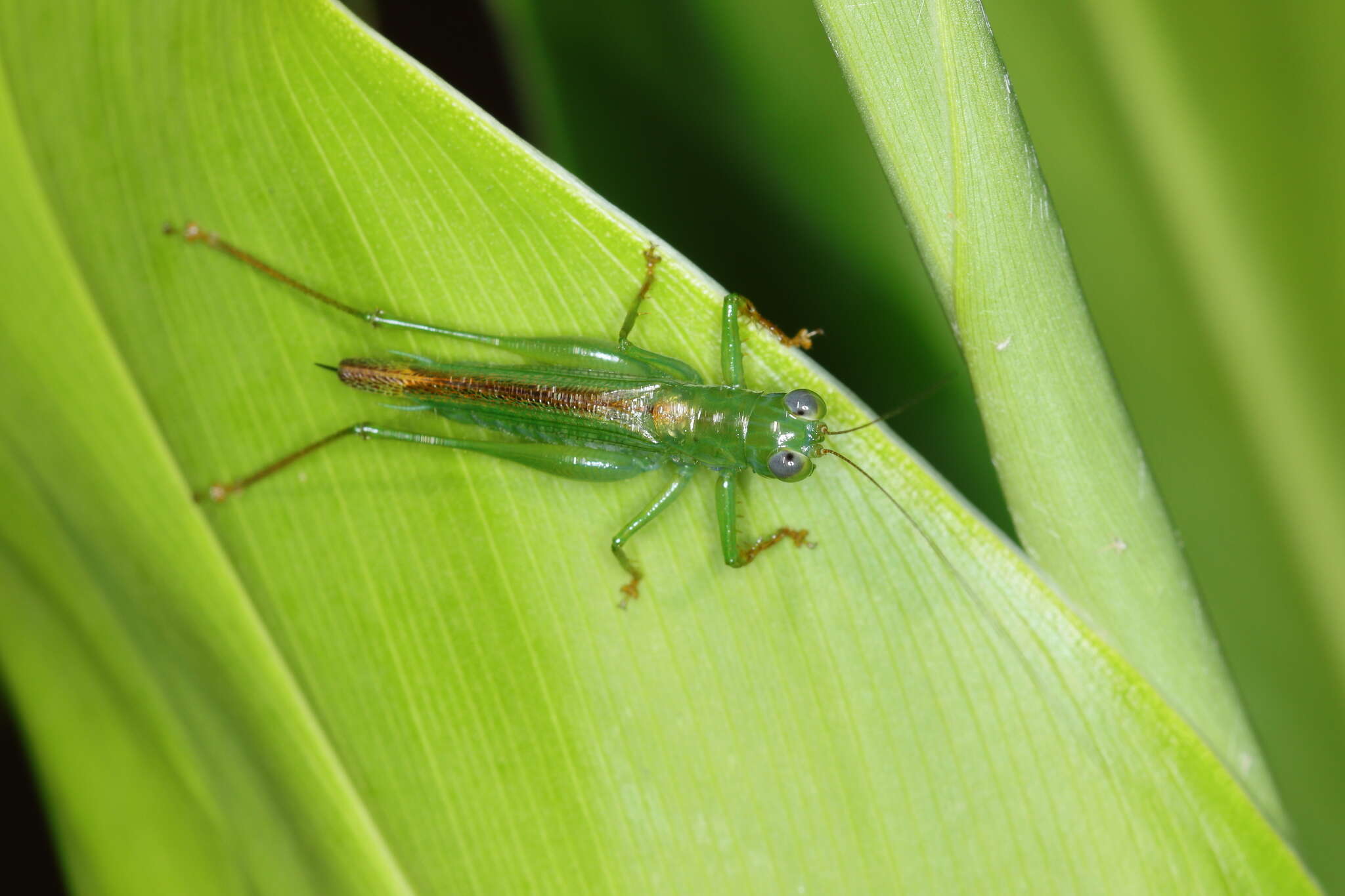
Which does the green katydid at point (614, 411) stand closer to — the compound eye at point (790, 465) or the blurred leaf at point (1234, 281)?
the compound eye at point (790, 465)

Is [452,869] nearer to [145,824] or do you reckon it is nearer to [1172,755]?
[145,824]

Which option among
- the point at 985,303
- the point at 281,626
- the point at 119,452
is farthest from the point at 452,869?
the point at 985,303

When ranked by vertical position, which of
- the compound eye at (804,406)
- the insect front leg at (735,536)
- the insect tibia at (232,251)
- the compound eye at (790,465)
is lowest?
the insect front leg at (735,536)

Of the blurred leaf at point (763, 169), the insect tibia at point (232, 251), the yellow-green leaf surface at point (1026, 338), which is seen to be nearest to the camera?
the yellow-green leaf surface at point (1026, 338)

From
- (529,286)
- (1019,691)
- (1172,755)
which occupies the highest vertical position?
(529,286)

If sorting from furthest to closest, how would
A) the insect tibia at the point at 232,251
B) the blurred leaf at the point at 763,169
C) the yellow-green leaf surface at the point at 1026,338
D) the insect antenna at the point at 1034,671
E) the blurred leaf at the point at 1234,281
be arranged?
the blurred leaf at the point at 763,169 < the insect tibia at the point at 232,251 < the blurred leaf at the point at 1234,281 < the insect antenna at the point at 1034,671 < the yellow-green leaf surface at the point at 1026,338

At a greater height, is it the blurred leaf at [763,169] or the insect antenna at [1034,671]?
the blurred leaf at [763,169]

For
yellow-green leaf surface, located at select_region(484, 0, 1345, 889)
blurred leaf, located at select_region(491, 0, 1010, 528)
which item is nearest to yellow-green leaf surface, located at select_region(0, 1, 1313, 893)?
yellow-green leaf surface, located at select_region(484, 0, 1345, 889)

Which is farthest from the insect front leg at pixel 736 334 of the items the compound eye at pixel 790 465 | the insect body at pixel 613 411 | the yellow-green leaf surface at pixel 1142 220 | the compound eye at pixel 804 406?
the yellow-green leaf surface at pixel 1142 220
